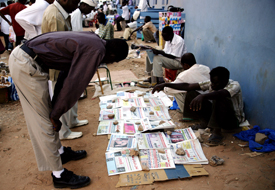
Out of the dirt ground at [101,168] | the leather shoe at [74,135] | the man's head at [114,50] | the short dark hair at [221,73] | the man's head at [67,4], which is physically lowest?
the dirt ground at [101,168]

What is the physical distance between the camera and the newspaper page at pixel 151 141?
249cm

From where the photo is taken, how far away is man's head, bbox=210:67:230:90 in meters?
2.54

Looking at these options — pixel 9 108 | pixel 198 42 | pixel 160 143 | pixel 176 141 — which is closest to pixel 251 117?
pixel 176 141

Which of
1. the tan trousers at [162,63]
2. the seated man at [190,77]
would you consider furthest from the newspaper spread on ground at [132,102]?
the tan trousers at [162,63]

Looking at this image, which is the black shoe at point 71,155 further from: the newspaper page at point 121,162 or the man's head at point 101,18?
the man's head at point 101,18

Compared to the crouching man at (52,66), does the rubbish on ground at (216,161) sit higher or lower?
lower

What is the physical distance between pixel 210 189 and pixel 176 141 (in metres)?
0.78

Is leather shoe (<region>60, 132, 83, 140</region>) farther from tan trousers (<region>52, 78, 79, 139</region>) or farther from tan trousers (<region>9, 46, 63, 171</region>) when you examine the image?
tan trousers (<region>9, 46, 63, 171</region>)

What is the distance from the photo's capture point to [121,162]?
88.8 inches

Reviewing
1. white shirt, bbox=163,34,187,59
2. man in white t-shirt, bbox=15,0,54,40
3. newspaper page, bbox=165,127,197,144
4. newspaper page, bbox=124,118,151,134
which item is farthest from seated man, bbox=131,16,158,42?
newspaper page, bbox=165,127,197,144

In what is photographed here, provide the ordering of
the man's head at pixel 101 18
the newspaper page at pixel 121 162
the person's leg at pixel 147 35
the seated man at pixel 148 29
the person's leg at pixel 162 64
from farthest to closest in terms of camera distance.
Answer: the person's leg at pixel 147 35
the seated man at pixel 148 29
the man's head at pixel 101 18
the person's leg at pixel 162 64
the newspaper page at pixel 121 162

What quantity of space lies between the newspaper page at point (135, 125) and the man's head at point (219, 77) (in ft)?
3.51

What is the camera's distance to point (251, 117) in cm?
287

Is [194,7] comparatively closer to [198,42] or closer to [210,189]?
[198,42]
